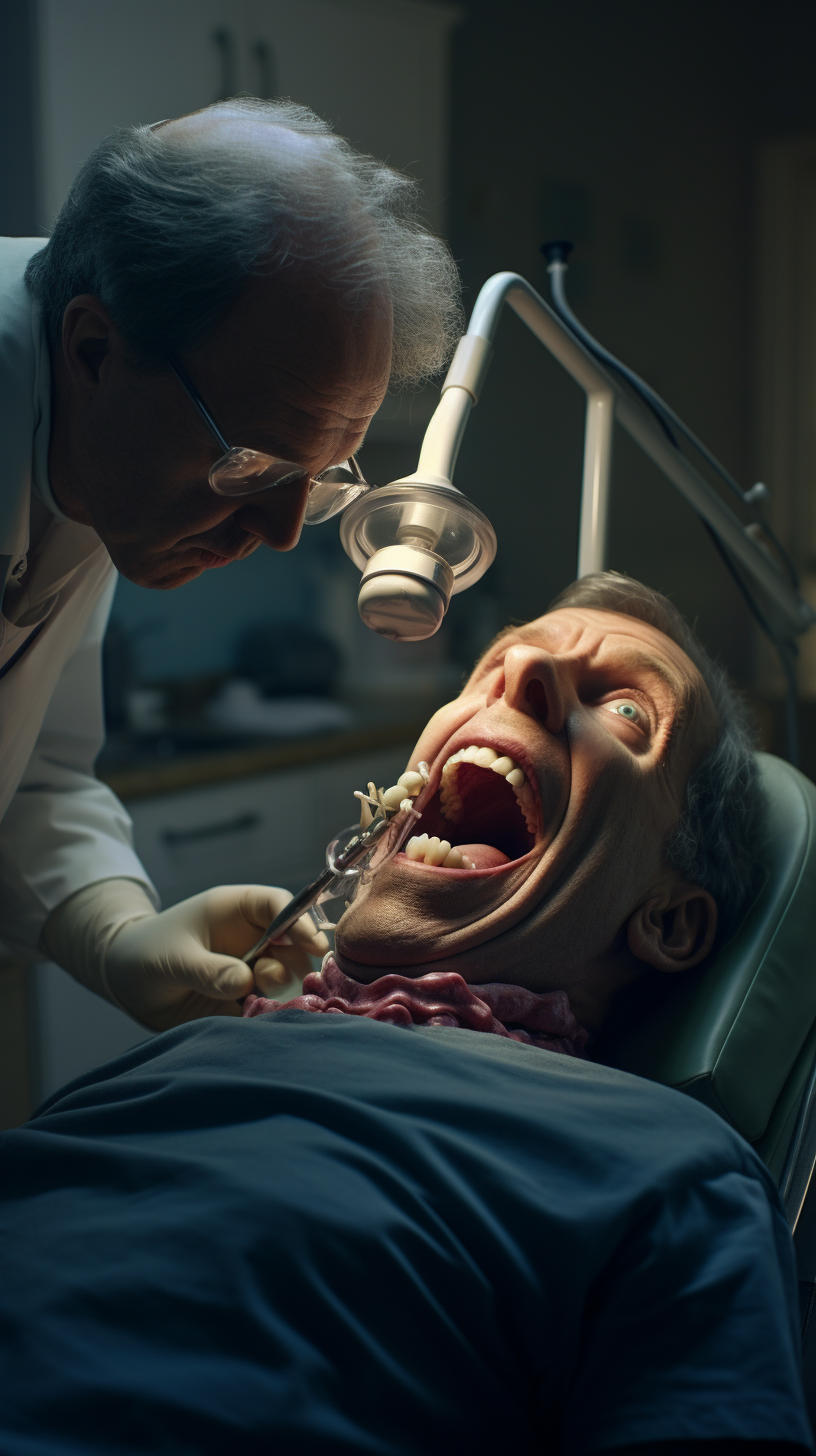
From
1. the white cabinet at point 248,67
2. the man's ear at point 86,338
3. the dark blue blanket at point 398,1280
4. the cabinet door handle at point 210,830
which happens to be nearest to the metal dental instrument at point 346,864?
the dark blue blanket at point 398,1280

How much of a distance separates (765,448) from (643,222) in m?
0.84

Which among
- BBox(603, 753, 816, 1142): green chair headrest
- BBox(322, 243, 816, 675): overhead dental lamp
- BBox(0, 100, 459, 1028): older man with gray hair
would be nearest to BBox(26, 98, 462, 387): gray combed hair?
BBox(0, 100, 459, 1028): older man with gray hair

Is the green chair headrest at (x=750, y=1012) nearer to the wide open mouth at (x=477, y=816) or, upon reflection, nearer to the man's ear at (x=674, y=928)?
the man's ear at (x=674, y=928)

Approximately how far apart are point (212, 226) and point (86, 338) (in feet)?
0.54

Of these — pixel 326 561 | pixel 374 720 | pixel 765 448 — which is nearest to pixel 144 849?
pixel 374 720

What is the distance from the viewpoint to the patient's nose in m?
1.17

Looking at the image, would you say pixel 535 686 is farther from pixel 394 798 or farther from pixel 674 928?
pixel 674 928

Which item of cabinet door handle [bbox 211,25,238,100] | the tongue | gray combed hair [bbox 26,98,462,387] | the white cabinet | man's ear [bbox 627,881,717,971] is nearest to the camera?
gray combed hair [bbox 26,98,462,387]

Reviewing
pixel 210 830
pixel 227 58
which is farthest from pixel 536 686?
pixel 227 58

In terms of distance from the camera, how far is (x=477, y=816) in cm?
136

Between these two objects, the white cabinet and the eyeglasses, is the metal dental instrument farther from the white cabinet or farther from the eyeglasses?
the white cabinet

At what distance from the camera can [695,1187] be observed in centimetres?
83

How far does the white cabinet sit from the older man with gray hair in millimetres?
1319

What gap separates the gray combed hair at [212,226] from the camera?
3.00ft
